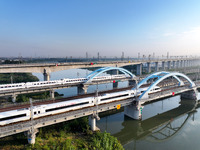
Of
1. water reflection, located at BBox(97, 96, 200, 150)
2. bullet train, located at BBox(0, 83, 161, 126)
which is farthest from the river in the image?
bullet train, located at BBox(0, 83, 161, 126)

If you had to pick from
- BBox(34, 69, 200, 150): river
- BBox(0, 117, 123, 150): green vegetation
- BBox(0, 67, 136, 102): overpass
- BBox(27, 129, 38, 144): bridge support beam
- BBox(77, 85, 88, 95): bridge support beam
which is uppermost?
BBox(0, 67, 136, 102): overpass

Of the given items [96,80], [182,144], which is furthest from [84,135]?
[96,80]

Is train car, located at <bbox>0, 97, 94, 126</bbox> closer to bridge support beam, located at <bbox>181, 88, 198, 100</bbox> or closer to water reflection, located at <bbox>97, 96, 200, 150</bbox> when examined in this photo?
water reflection, located at <bbox>97, 96, 200, 150</bbox>

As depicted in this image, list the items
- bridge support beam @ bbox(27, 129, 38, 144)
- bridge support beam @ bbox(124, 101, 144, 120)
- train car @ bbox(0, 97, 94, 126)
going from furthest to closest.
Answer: bridge support beam @ bbox(124, 101, 144, 120) < train car @ bbox(0, 97, 94, 126) < bridge support beam @ bbox(27, 129, 38, 144)

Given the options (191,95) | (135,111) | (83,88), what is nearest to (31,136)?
(135,111)

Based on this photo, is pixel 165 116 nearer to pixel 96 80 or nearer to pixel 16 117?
pixel 96 80

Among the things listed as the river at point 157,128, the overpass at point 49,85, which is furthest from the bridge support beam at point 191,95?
the overpass at point 49,85

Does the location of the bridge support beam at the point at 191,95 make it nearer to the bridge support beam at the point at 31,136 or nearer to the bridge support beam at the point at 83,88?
the bridge support beam at the point at 83,88
